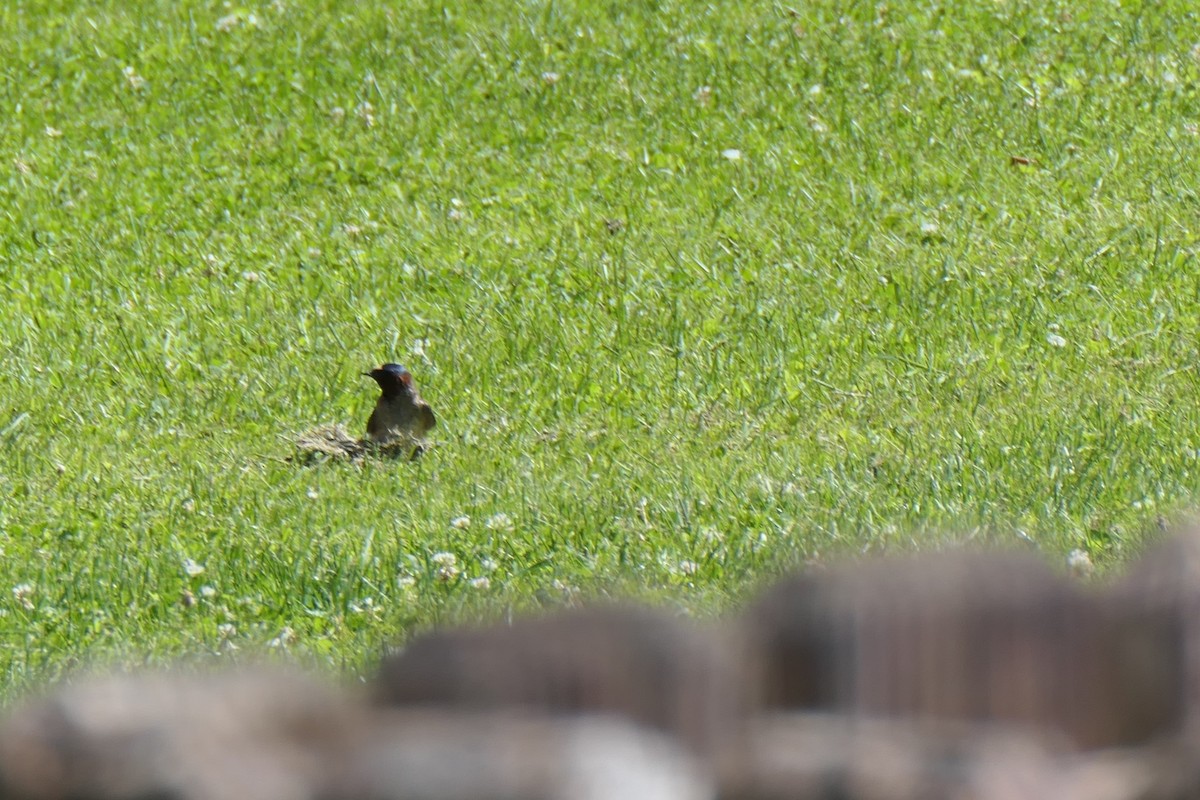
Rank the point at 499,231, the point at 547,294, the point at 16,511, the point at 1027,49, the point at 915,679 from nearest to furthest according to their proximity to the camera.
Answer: the point at 915,679
the point at 16,511
the point at 547,294
the point at 499,231
the point at 1027,49

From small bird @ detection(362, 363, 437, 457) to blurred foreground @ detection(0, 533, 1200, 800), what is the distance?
19.1 ft

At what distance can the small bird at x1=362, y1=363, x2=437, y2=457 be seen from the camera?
711 cm

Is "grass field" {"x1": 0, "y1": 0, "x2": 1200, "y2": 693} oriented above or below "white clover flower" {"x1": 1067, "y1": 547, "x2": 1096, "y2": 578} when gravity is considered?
above

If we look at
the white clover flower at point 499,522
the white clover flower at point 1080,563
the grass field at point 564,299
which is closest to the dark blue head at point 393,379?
the grass field at point 564,299

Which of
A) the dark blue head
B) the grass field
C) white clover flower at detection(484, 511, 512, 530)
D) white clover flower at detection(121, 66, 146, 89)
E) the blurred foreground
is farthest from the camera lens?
white clover flower at detection(121, 66, 146, 89)

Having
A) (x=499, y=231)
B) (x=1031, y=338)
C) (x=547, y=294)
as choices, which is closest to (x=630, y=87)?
(x=499, y=231)

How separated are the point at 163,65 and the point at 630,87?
3369 millimetres

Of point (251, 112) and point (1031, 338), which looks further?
point (251, 112)

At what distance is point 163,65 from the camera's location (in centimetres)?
1259

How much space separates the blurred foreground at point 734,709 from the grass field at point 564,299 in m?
2.43

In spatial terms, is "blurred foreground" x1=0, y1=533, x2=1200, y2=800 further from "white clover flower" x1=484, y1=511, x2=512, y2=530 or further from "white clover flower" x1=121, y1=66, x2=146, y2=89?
"white clover flower" x1=121, y1=66, x2=146, y2=89

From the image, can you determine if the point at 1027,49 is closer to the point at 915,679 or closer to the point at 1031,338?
the point at 1031,338

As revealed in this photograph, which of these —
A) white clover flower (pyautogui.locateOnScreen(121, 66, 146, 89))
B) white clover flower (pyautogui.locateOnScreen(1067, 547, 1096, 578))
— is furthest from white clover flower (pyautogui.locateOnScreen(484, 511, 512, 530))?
white clover flower (pyautogui.locateOnScreen(121, 66, 146, 89))

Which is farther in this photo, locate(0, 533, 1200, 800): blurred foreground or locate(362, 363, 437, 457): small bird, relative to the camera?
locate(362, 363, 437, 457): small bird
